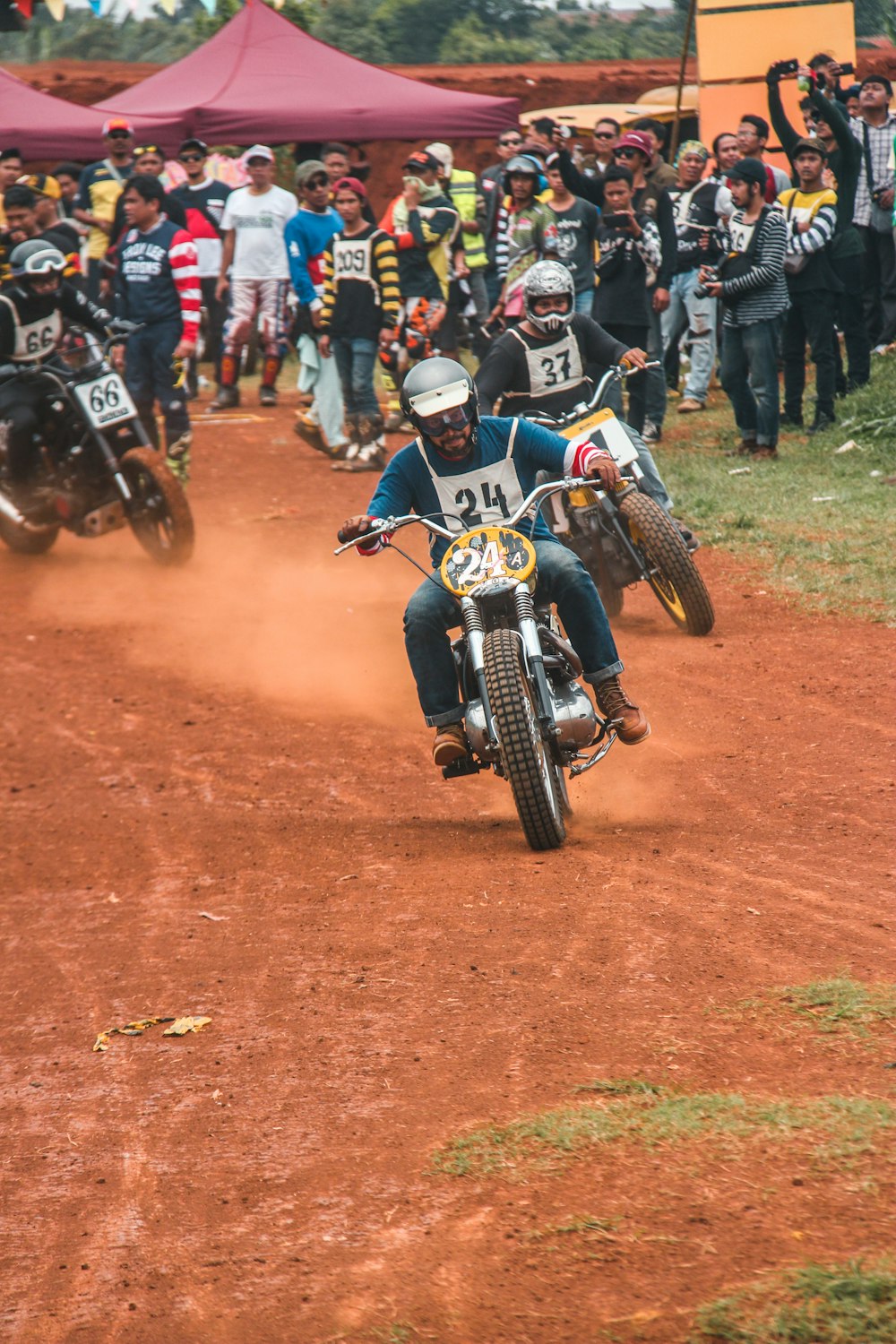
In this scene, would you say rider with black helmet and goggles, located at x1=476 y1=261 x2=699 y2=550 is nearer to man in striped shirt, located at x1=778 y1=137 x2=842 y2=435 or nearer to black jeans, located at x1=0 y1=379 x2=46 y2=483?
black jeans, located at x1=0 y1=379 x2=46 y2=483

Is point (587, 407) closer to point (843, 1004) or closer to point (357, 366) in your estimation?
point (843, 1004)

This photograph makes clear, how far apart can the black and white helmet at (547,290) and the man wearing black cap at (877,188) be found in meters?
7.03

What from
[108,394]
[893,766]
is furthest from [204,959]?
→ [108,394]

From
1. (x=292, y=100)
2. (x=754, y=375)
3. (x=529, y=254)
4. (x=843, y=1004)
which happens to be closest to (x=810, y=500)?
(x=754, y=375)

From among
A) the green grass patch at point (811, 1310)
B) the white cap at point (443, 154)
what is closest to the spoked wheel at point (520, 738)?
the green grass patch at point (811, 1310)

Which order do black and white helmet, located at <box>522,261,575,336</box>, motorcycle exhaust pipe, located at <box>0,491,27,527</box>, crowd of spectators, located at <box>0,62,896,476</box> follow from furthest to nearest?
crowd of spectators, located at <box>0,62,896,476</box> → motorcycle exhaust pipe, located at <box>0,491,27,527</box> → black and white helmet, located at <box>522,261,575,336</box>

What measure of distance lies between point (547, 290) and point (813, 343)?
238 inches

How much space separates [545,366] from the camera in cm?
943

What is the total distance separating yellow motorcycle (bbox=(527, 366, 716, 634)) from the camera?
8867 mm

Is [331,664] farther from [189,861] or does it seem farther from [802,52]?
[802,52]

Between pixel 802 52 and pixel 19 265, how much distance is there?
431 inches

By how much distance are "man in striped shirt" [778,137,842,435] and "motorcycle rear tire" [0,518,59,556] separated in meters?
6.57

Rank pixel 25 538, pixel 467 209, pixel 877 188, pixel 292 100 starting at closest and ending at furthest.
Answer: pixel 25 538 < pixel 877 188 < pixel 467 209 < pixel 292 100

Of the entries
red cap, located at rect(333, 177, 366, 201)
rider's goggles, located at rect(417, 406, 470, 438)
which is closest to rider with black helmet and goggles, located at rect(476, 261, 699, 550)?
rider's goggles, located at rect(417, 406, 470, 438)
